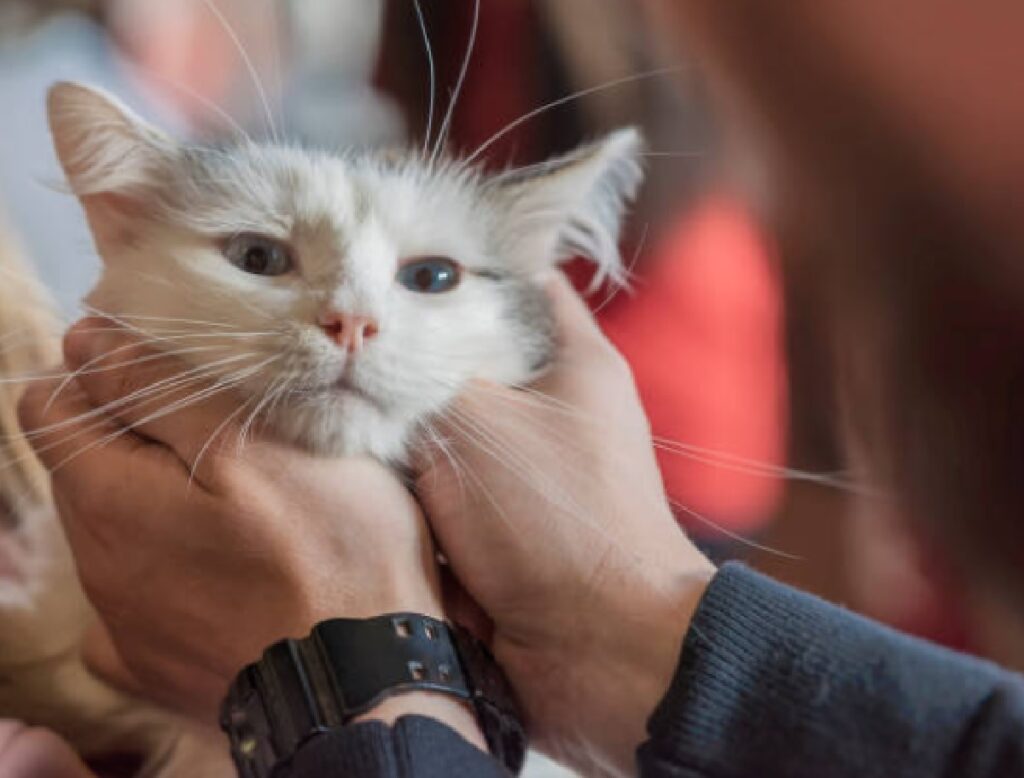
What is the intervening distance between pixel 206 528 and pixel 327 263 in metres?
0.15

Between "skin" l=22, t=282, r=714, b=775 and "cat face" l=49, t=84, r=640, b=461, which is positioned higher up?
"cat face" l=49, t=84, r=640, b=461

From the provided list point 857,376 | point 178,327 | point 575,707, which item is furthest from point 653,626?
point 178,327

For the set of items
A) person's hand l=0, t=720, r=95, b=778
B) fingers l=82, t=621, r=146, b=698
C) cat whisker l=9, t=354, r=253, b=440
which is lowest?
person's hand l=0, t=720, r=95, b=778

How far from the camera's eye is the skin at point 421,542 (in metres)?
0.60

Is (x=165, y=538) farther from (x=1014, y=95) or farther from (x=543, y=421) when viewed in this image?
(x=1014, y=95)

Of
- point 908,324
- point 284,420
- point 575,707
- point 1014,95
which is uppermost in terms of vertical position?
point 1014,95

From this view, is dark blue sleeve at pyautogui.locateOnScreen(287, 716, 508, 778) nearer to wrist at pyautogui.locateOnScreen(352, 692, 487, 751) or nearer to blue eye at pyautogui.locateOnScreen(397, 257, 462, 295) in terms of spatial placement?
wrist at pyautogui.locateOnScreen(352, 692, 487, 751)

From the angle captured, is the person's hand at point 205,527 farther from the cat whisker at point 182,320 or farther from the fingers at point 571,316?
the fingers at point 571,316

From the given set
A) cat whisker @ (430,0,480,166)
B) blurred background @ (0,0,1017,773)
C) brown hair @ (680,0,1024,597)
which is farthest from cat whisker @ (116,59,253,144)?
brown hair @ (680,0,1024,597)

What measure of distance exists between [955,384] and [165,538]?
1.46 feet

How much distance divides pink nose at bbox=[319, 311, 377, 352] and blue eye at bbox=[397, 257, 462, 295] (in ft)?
0.18

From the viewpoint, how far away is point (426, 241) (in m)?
0.63

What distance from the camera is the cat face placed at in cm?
58

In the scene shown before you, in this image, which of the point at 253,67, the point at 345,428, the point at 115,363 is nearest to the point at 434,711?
the point at 345,428
